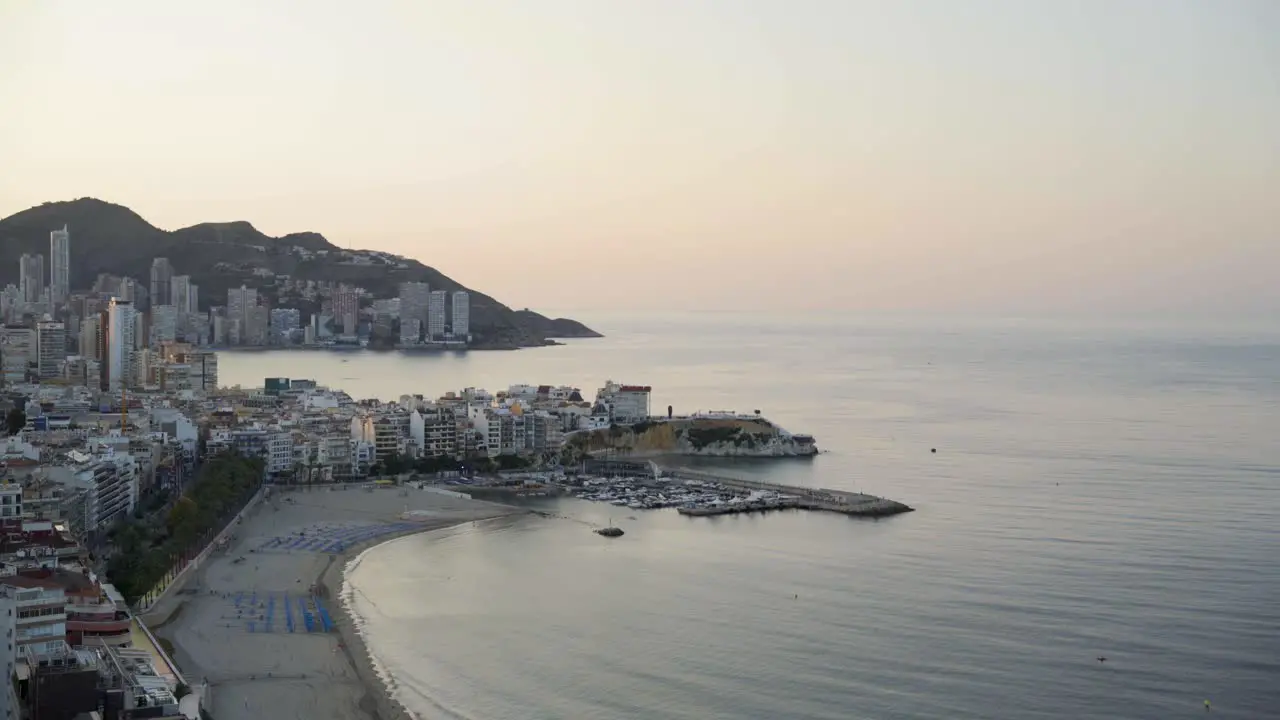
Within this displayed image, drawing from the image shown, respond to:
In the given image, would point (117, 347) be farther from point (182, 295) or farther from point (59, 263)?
point (182, 295)

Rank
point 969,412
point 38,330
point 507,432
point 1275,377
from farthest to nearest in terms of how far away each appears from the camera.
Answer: point 1275,377 → point 38,330 → point 969,412 → point 507,432

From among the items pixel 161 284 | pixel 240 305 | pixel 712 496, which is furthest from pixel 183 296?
pixel 712 496

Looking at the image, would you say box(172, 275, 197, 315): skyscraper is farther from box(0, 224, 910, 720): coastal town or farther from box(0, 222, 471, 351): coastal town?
box(0, 224, 910, 720): coastal town

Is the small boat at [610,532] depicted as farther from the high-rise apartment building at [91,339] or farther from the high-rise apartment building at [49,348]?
the high-rise apartment building at [91,339]

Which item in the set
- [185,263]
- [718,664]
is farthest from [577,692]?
[185,263]

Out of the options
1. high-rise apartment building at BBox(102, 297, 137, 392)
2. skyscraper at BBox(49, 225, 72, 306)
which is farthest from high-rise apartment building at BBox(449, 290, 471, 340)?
high-rise apartment building at BBox(102, 297, 137, 392)

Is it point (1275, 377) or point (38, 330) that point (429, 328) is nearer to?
point (38, 330)

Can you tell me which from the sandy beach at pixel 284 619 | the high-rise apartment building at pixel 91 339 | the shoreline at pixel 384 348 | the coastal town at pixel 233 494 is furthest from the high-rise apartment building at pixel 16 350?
the shoreline at pixel 384 348

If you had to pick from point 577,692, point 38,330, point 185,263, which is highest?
point 185,263
